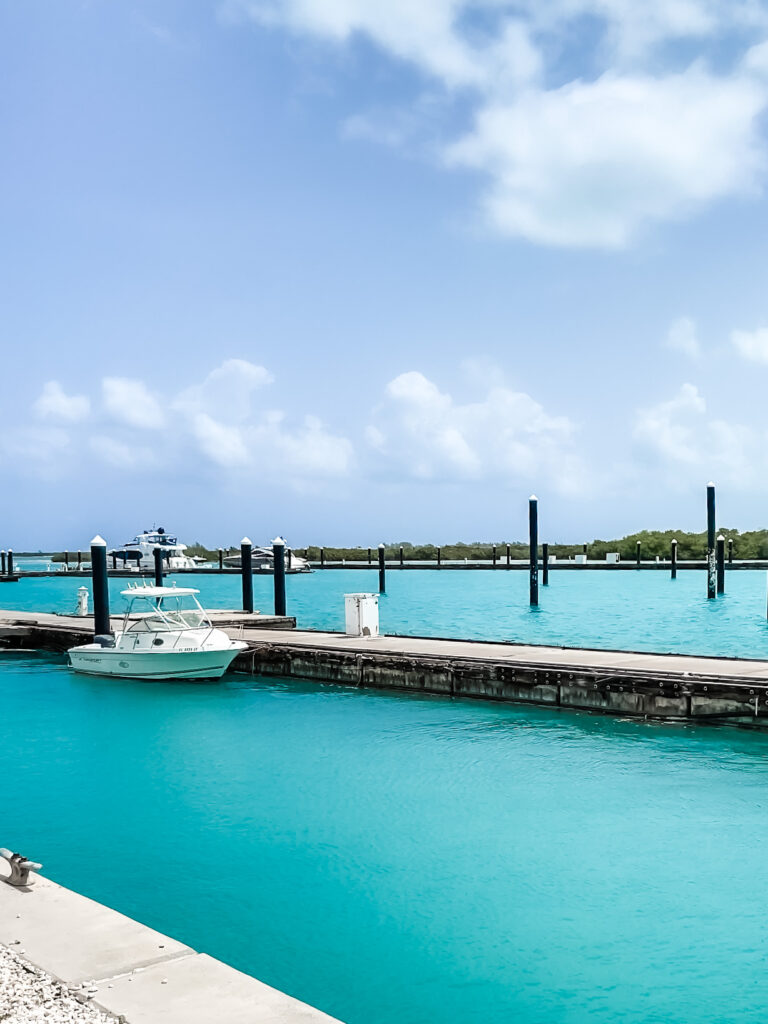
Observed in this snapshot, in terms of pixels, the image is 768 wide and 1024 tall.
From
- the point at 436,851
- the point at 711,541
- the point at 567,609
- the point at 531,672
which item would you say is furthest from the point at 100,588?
the point at 711,541

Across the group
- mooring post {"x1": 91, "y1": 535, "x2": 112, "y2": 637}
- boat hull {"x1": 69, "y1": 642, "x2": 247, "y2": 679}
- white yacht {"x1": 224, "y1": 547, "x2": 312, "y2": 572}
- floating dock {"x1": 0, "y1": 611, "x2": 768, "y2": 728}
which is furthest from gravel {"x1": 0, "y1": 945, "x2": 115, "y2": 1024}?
white yacht {"x1": 224, "y1": 547, "x2": 312, "y2": 572}

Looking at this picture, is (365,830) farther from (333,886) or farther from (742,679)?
(742,679)

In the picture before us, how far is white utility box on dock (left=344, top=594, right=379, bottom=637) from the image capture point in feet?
76.6

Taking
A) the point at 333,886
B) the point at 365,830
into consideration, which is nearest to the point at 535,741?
the point at 365,830

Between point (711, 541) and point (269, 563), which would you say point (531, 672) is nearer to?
point (711, 541)

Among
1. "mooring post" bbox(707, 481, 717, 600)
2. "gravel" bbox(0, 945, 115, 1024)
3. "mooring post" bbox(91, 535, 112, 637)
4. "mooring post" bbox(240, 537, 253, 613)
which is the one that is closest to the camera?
"gravel" bbox(0, 945, 115, 1024)

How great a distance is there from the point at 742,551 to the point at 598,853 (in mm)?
93904

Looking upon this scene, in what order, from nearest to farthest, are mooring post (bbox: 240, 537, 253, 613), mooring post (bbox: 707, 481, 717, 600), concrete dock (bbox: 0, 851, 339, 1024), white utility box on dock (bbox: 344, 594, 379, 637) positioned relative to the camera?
concrete dock (bbox: 0, 851, 339, 1024)
white utility box on dock (bbox: 344, 594, 379, 637)
mooring post (bbox: 240, 537, 253, 613)
mooring post (bbox: 707, 481, 717, 600)

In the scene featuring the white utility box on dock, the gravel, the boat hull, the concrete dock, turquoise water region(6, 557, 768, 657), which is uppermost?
the white utility box on dock

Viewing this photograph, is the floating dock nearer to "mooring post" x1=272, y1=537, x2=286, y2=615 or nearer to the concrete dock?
"mooring post" x1=272, y1=537, x2=286, y2=615

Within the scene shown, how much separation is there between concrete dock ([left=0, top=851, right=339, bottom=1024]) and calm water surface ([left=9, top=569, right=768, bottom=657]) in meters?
22.8

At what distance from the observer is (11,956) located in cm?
558

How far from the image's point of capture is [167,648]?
21.8 metres

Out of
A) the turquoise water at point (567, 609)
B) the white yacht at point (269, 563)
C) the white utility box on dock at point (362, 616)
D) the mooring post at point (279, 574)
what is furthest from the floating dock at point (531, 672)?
the white yacht at point (269, 563)
